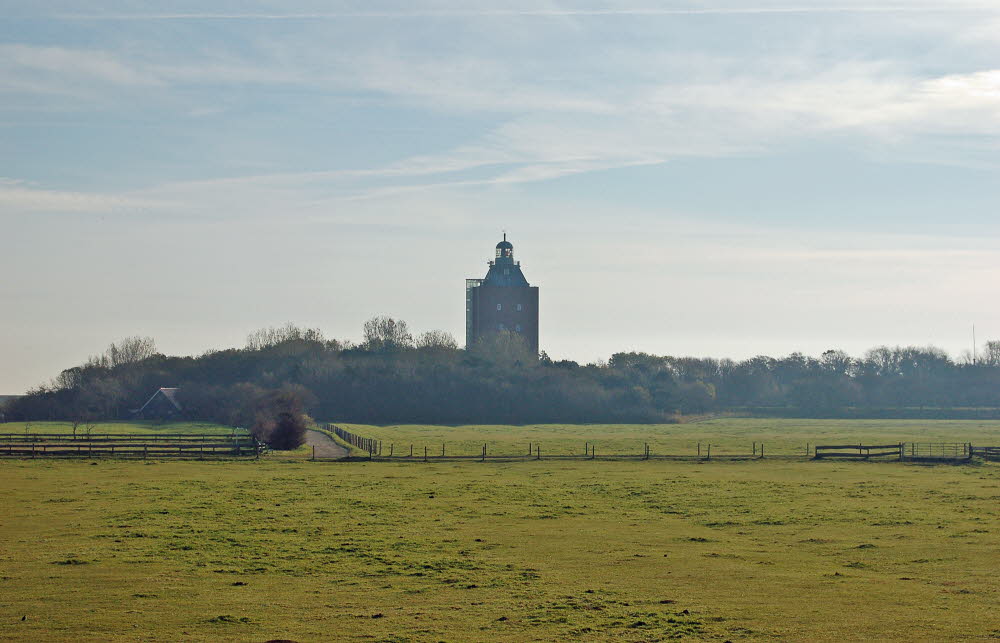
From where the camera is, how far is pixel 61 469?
58.4 meters

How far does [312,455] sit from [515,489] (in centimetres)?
2558

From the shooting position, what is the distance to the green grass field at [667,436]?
81.9 m

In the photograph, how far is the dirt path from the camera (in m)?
72.8

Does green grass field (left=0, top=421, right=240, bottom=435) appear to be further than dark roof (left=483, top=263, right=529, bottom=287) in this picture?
No

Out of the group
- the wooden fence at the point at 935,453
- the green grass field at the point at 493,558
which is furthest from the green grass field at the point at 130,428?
the wooden fence at the point at 935,453

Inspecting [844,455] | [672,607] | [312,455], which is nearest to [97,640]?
[672,607]

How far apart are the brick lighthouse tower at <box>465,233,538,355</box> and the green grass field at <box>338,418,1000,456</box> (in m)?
34.8

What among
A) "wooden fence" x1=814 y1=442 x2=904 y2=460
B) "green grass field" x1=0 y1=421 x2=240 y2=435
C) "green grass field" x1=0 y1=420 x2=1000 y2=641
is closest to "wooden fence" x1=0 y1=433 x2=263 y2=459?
"green grass field" x1=0 y1=420 x2=1000 y2=641

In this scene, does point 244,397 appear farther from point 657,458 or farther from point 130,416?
point 657,458

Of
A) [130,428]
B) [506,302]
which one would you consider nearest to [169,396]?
[130,428]

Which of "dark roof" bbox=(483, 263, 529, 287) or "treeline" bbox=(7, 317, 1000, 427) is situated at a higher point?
"dark roof" bbox=(483, 263, 529, 287)

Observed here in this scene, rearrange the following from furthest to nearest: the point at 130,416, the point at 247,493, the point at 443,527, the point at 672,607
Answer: the point at 130,416
the point at 247,493
the point at 443,527
the point at 672,607

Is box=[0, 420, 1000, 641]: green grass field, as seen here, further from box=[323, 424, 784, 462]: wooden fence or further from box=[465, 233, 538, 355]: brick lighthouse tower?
box=[465, 233, 538, 355]: brick lighthouse tower

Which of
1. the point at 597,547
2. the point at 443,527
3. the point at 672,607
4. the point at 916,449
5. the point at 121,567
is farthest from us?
the point at 916,449
